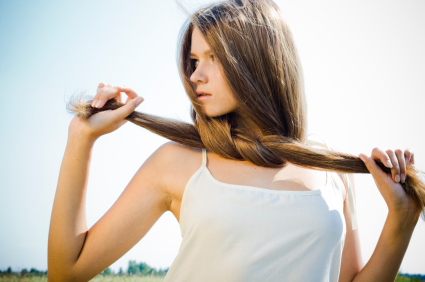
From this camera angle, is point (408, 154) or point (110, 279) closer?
point (408, 154)

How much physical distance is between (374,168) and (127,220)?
1301 mm

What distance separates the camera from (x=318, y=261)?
4.71ft

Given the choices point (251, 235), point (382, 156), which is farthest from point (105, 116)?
point (382, 156)

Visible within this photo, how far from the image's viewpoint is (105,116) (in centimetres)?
153

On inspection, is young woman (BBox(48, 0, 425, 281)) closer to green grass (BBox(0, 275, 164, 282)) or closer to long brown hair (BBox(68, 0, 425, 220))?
long brown hair (BBox(68, 0, 425, 220))

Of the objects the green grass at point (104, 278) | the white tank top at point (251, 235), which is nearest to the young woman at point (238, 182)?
the white tank top at point (251, 235)

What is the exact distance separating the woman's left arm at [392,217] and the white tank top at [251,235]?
331 millimetres

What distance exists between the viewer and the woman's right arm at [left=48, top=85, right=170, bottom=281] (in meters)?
1.38

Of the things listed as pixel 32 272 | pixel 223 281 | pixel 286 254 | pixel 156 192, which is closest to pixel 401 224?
Answer: pixel 286 254

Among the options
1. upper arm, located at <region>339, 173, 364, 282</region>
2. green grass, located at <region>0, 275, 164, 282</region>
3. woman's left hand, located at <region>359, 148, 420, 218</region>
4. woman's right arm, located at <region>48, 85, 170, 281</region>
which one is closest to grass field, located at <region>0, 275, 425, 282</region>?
green grass, located at <region>0, 275, 164, 282</region>

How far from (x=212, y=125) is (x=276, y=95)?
17.4 inches

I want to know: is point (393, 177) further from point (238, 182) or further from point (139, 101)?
point (139, 101)

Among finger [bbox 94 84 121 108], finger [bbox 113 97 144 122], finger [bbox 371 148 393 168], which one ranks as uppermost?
finger [bbox 94 84 121 108]

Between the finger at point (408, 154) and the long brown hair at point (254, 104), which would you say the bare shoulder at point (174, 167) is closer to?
the long brown hair at point (254, 104)
